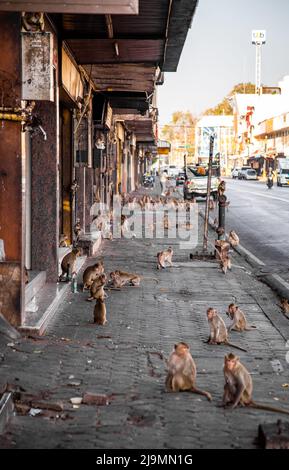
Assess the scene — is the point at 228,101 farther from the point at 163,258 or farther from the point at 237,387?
the point at 237,387

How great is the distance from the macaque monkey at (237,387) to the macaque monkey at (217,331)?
7.31 ft

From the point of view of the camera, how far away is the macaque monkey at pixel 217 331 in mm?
9047

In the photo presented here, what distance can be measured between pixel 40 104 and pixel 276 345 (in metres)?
5.57

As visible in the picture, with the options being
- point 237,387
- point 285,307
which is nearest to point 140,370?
point 237,387

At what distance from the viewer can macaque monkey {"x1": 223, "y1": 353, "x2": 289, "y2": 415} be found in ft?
21.9

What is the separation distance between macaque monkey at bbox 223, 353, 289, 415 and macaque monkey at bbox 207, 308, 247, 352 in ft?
7.31

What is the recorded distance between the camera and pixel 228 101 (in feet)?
526

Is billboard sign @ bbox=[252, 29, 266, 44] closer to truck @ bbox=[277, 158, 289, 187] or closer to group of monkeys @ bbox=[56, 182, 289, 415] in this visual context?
truck @ bbox=[277, 158, 289, 187]

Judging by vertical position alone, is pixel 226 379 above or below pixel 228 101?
below

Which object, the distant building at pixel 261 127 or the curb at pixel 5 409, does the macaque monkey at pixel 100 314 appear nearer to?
the curb at pixel 5 409

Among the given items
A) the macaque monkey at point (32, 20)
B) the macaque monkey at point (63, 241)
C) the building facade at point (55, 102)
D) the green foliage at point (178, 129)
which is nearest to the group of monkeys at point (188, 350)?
the building facade at point (55, 102)

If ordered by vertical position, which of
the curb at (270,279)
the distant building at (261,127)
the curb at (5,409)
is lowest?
the curb at (270,279)

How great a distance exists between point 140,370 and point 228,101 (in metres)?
155
